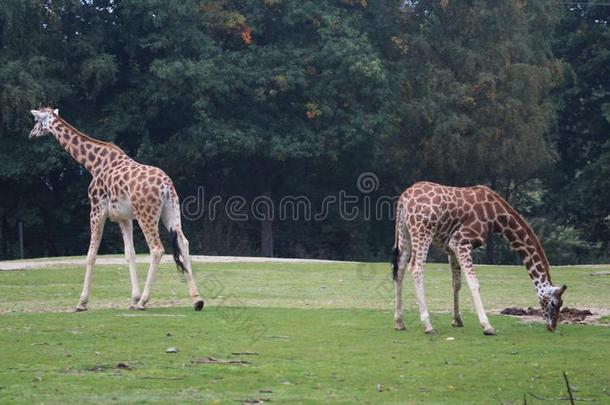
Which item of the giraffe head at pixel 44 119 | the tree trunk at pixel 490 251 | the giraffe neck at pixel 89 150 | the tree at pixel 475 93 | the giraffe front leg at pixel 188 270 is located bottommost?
the tree trunk at pixel 490 251

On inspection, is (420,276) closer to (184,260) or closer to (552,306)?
(552,306)

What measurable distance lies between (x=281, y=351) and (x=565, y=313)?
664 cm

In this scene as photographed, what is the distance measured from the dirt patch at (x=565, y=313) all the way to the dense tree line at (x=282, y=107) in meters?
21.8

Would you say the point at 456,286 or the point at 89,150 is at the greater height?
the point at 89,150

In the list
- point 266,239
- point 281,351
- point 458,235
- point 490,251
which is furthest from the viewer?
point 490,251

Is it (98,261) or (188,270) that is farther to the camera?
(98,261)

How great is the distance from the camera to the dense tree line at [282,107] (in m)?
41.2

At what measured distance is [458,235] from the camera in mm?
17375

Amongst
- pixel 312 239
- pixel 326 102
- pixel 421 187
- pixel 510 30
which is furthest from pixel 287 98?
pixel 421 187

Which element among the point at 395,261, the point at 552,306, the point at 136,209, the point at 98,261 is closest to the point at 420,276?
the point at 395,261

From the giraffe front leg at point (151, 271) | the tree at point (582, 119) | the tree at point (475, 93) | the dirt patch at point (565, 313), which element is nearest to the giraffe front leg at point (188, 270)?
the giraffe front leg at point (151, 271)

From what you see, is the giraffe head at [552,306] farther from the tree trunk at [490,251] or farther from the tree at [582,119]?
the tree at [582,119]

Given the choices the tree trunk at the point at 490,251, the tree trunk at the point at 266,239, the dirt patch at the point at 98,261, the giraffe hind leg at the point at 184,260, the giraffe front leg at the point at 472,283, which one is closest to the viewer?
the giraffe front leg at the point at 472,283

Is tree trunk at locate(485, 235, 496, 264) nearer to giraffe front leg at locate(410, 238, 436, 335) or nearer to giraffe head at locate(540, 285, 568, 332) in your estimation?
giraffe head at locate(540, 285, 568, 332)
